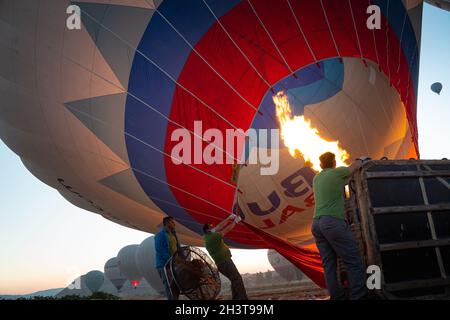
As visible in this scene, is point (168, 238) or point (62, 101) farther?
point (62, 101)

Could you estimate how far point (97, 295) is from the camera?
45.1ft

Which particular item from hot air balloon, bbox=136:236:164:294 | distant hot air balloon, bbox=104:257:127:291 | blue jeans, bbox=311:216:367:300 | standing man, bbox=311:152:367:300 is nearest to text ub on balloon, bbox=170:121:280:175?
standing man, bbox=311:152:367:300

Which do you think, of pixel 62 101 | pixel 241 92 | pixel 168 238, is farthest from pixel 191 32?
pixel 168 238

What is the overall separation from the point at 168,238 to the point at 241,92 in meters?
2.97

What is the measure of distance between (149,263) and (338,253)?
4098 centimetres

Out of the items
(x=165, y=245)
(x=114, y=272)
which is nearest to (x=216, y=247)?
(x=165, y=245)

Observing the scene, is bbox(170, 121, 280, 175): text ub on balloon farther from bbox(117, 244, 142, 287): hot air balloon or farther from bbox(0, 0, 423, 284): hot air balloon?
bbox(117, 244, 142, 287): hot air balloon

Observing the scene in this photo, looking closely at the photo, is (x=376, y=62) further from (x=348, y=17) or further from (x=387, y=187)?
(x=387, y=187)

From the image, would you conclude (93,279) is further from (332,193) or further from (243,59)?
(332,193)

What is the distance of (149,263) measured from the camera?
137ft

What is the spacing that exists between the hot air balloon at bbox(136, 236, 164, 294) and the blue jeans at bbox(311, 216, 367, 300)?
38674 millimetres

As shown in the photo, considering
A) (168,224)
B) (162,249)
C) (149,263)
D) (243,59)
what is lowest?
(162,249)

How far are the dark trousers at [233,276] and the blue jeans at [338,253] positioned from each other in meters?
2.83

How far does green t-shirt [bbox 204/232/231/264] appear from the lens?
6.14 m
